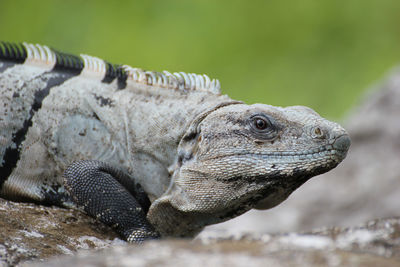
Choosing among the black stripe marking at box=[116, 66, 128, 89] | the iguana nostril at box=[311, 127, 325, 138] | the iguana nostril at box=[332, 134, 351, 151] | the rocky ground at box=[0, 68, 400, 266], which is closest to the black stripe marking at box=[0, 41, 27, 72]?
the black stripe marking at box=[116, 66, 128, 89]

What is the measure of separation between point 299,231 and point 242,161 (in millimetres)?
1088

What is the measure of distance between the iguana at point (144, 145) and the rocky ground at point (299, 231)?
28 centimetres

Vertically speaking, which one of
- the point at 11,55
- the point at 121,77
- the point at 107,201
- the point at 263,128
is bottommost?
the point at 107,201

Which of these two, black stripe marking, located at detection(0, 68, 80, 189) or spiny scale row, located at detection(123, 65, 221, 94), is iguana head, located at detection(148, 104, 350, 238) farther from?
black stripe marking, located at detection(0, 68, 80, 189)

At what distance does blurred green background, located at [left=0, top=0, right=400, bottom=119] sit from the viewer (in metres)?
13.3

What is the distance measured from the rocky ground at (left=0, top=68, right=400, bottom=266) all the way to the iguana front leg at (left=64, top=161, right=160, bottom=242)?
0.12 metres

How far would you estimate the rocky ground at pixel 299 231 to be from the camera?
282 cm

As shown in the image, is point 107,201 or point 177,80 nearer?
point 107,201

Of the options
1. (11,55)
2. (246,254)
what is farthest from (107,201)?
(246,254)

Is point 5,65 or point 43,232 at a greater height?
point 5,65

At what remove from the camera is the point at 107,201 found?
456 cm

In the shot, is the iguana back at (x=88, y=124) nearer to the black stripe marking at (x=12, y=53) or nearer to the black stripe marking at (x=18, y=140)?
the black stripe marking at (x=18, y=140)

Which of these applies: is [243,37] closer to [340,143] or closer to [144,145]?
[144,145]

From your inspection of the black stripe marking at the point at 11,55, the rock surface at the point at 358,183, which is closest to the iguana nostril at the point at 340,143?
the black stripe marking at the point at 11,55
